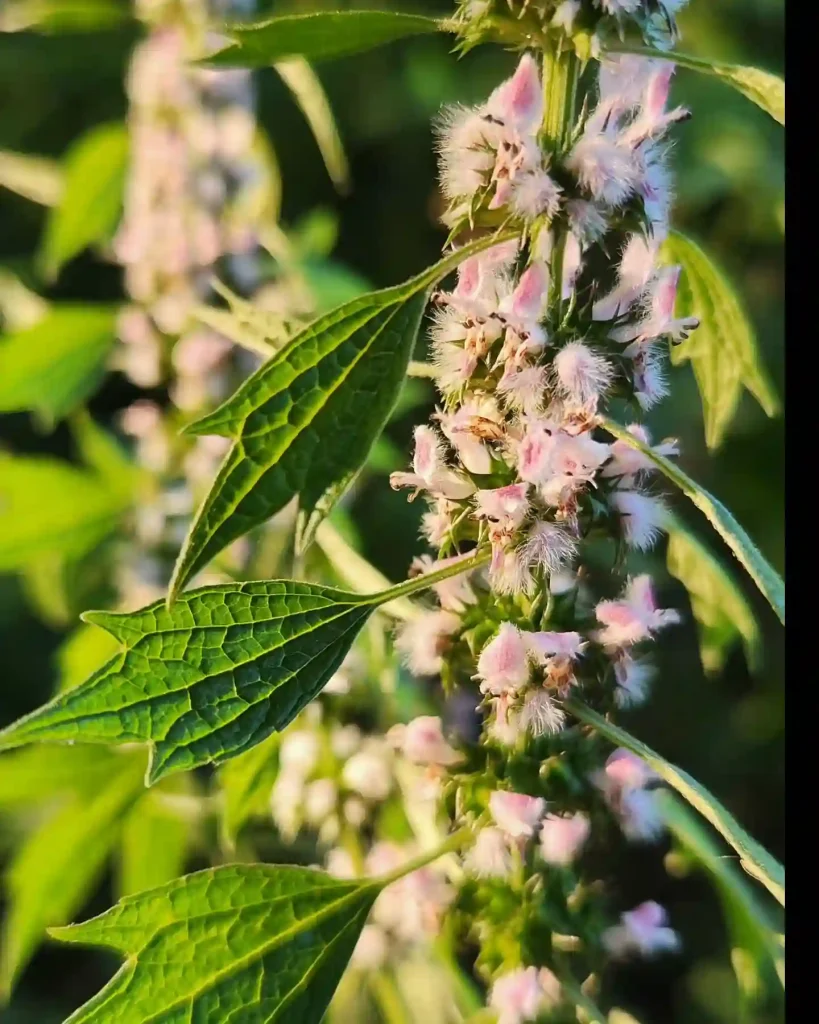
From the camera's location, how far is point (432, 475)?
35cm

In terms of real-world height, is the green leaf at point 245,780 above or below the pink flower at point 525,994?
above

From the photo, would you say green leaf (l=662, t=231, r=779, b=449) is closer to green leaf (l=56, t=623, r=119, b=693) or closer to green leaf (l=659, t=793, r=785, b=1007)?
green leaf (l=659, t=793, r=785, b=1007)

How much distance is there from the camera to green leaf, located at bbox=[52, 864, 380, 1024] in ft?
1.11

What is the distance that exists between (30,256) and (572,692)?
131cm

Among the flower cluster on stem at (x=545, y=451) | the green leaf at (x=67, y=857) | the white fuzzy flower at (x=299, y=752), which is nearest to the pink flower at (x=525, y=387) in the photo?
the flower cluster on stem at (x=545, y=451)

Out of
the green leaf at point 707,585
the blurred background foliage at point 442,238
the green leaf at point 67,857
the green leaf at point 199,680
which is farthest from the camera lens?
the blurred background foliage at point 442,238

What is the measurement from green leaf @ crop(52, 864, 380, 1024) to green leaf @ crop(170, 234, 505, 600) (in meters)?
0.12

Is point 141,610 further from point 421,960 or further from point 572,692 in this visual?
point 421,960

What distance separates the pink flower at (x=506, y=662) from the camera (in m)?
0.35

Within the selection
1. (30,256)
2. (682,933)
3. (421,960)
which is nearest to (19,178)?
(30,256)

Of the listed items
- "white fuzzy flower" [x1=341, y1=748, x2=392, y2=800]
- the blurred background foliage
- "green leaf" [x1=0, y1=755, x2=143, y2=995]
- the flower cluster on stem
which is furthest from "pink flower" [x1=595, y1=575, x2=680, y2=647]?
the blurred background foliage

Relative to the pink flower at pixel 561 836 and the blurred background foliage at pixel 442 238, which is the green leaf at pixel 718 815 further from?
the blurred background foliage at pixel 442 238

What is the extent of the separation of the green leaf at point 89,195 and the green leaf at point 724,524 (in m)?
0.62

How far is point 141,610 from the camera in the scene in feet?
1.06
